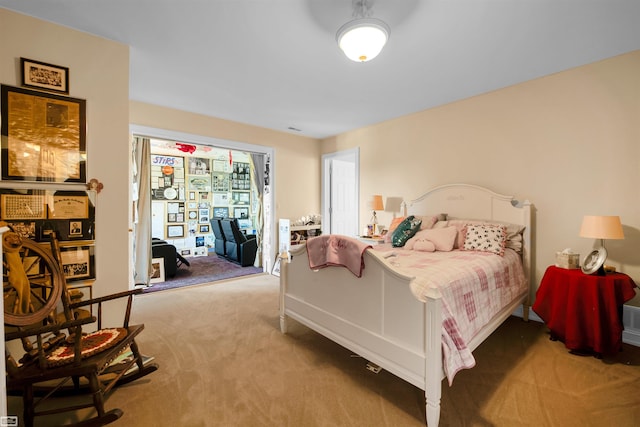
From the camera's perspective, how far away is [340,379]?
6.50 ft

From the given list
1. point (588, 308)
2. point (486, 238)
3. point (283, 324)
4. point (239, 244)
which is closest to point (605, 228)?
point (588, 308)

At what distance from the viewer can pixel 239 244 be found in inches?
223

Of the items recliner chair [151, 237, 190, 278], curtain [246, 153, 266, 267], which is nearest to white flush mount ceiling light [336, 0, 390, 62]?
curtain [246, 153, 266, 267]

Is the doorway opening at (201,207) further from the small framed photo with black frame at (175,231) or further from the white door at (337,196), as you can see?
the white door at (337,196)

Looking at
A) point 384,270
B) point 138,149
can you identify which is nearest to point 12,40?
point 138,149

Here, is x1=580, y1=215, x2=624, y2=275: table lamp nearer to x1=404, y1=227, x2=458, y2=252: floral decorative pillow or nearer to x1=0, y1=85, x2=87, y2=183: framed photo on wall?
x1=404, y1=227, x2=458, y2=252: floral decorative pillow

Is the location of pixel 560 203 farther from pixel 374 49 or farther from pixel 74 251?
pixel 74 251

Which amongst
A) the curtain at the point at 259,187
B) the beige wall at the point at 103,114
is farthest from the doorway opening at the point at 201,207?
the beige wall at the point at 103,114

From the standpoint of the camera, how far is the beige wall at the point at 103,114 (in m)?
2.09

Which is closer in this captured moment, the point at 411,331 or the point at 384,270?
the point at 411,331

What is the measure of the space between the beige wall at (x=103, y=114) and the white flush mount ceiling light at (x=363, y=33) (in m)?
1.87

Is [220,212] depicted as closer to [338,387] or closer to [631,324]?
[338,387]

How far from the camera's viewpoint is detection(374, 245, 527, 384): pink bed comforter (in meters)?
1.63

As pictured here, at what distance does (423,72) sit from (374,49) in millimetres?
1116
